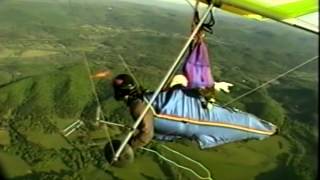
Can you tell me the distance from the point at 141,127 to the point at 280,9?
4.52 feet

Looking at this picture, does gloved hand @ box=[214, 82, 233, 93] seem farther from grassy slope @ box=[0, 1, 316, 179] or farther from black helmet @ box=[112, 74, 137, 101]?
grassy slope @ box=[0, 1, 316, 179]

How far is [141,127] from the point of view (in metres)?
4.76

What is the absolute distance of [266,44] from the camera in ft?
208

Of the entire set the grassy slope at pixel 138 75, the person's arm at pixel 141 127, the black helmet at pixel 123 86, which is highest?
the black helmet at pixel 123 86

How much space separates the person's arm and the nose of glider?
92 millimetres

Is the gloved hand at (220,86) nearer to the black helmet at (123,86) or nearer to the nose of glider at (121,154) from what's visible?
the black helmet at (123,86)

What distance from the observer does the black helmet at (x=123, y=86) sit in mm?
4785

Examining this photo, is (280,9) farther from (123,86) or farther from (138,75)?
(138,75)

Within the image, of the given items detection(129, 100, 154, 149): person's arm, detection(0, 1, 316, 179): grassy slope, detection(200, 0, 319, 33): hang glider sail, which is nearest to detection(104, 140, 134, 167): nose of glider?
detection(129, 100, 154, 149): person's arm

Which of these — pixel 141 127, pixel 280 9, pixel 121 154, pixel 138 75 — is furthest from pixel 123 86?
pixel 138 75

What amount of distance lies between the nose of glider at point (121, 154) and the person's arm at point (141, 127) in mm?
92

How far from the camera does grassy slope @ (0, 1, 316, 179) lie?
37.7 meters

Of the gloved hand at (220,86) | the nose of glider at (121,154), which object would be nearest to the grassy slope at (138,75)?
the gloved hand at (220,86)

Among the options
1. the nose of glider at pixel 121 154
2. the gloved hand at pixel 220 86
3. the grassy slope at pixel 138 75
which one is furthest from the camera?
the grassy slope at pixel 138 75
